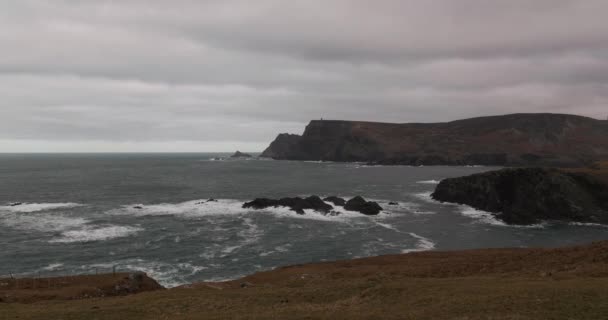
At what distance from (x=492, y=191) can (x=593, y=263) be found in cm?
7143

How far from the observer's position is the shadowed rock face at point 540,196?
85000mm

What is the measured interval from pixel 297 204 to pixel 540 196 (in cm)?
5512

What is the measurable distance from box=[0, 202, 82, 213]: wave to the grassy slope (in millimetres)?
76064

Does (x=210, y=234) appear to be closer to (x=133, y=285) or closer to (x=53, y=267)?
(x=53, y=267)

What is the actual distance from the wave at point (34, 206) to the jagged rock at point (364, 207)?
67.1 meters

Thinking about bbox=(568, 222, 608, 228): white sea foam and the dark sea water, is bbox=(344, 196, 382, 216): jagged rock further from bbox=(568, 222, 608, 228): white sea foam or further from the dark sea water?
bbox=(568, 222, 608, 228): white sea foam

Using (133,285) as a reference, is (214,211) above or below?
below

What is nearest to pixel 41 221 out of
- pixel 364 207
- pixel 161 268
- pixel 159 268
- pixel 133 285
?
pixel 159 268

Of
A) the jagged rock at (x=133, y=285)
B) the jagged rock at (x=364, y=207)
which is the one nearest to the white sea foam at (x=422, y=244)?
the jagged rock at (x=364, y=207)

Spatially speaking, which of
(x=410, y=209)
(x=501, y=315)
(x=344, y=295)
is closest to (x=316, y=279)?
(x=344, y=295)

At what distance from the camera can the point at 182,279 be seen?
48.0 meters

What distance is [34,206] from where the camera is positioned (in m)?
96.6

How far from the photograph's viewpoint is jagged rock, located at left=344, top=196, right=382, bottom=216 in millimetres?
90713

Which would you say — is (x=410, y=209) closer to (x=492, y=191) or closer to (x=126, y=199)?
(x=492, y=191)
